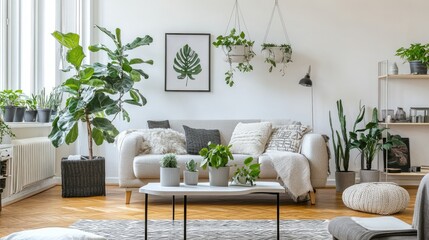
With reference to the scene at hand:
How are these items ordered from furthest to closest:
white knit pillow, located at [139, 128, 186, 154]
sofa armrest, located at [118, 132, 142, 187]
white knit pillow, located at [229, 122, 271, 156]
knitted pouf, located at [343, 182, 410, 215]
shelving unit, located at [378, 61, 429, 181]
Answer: shelving unit, located at [378, 61, 429, 181]
white knit pillow, located at [229, 122, 271, 156]
white knit pillow, located at [139, 128, 186, 154]
sofa armrest, located at [118, 132, 142, 187]
knitted pouf, located at [343, 182, 410, 215]

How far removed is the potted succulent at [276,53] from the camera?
7.33m

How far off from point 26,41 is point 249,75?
252 cm

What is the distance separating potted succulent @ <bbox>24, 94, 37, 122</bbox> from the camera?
263 inches

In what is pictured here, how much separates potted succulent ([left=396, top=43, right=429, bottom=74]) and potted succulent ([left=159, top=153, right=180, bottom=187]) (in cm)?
394

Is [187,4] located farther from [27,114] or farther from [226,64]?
[27,114]

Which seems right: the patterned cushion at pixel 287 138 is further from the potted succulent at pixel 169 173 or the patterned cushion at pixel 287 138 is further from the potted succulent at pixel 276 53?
the potted succulent at pixel 169 173

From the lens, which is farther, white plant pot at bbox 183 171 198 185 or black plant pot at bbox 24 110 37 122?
black plant pot at bbox 24 110 37 122

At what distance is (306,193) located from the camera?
6.07 meters

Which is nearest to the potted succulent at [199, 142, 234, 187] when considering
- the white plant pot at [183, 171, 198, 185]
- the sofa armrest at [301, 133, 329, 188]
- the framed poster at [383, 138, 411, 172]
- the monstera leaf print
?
the white plant pot at [183, 171, 198, 185]

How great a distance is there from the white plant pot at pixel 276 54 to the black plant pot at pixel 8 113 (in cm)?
280

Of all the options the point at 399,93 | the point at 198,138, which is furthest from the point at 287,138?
the point at 399,93

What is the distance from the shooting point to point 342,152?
7324 mm

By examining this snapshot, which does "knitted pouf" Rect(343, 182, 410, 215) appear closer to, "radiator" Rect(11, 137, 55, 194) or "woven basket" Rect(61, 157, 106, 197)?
"woven basket" Rect(61, 157, 106, 197)

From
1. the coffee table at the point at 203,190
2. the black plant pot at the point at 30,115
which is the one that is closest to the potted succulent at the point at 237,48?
the black plant pot at the point at 30,115
